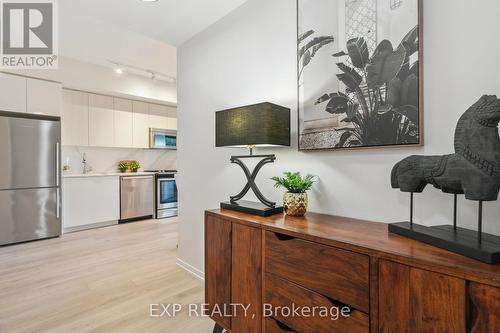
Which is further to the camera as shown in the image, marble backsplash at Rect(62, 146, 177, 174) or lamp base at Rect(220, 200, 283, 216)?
marble backsplash at Rect(62, 146, 177, 174)

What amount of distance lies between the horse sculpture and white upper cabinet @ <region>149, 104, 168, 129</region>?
5.35 metres

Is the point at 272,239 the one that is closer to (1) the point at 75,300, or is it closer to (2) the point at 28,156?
(1) the point at 75,300

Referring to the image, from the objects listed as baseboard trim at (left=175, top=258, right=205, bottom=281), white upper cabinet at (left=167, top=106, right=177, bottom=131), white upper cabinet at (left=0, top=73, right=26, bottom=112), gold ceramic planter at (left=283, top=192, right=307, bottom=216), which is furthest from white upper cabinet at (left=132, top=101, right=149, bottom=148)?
gold ceramic planter at (left=283, top=192, right=307, bottom=216)

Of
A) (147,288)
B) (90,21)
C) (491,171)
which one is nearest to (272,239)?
(491,171)

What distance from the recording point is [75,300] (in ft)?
7.13

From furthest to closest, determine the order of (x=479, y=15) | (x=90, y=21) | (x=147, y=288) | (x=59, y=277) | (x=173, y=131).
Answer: (x=173, y=131), (x=90, y=21), (x=59, y=277), (x=147, y=288), (x=479, y=15)

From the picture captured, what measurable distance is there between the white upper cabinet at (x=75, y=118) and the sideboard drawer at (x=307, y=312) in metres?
4.48

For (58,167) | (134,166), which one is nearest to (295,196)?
(58,167)

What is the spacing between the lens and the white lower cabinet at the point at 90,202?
4160 mm

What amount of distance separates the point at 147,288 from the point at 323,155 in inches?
77.7

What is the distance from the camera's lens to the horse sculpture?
86cm

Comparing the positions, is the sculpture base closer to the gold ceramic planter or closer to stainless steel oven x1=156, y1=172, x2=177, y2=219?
the gold ceramic planter

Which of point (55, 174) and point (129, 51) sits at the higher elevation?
point (129, 51)

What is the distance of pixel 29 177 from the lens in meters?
3.64
